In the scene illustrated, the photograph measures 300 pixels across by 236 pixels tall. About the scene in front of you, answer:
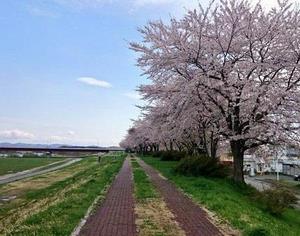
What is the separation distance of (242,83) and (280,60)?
2.22 metres

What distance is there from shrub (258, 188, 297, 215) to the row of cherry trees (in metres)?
4.07

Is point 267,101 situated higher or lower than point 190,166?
higher

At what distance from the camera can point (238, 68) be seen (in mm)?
22625

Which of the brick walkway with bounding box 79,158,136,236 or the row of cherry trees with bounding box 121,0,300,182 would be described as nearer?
the brick walkway with bounding box 79,158,136,236

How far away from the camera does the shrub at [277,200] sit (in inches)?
661

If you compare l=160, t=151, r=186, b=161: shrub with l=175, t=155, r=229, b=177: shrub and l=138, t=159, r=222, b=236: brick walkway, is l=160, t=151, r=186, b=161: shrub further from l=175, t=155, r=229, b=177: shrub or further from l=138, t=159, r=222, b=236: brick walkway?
l=138, t=159, r=222, b=236: brick walkway

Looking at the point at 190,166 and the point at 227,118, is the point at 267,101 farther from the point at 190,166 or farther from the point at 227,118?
the point at 190,166

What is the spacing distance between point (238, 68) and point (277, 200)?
778cm

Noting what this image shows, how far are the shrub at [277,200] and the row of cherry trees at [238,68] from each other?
13.4 ft

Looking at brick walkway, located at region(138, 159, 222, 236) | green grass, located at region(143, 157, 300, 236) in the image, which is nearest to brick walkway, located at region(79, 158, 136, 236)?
brick walkway, located at region(138, 159, 222, 236)

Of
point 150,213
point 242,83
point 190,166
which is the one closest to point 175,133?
point 190,166

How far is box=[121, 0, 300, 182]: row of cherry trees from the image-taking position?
21344mm

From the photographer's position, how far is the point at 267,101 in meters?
20.6

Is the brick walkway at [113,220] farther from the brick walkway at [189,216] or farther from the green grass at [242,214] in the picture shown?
the green grass at [242,214]
